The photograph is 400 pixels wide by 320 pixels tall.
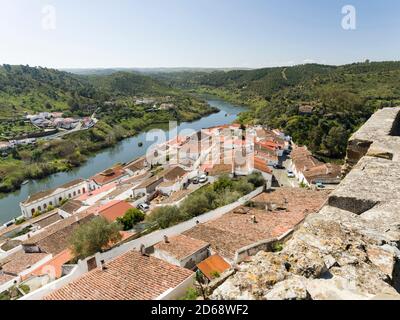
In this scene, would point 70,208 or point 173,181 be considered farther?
point 173,181

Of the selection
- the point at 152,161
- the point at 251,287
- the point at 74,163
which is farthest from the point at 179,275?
the point at 74,163

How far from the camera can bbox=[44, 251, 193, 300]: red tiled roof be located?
846 cm

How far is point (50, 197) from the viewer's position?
33906mm

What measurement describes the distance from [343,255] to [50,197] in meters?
35.4

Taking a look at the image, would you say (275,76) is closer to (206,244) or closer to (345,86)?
(345,86)

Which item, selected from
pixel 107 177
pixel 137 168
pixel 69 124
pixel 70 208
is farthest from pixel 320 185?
pixel 69 124

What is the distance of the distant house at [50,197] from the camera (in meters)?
32.0

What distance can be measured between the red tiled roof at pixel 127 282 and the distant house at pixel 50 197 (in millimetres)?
25542

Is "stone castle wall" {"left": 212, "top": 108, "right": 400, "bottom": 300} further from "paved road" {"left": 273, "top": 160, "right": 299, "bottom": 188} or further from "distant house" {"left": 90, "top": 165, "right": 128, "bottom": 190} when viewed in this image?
"distant house" {"left": 90, "top": 165, "right": 128, "bottom": 190}

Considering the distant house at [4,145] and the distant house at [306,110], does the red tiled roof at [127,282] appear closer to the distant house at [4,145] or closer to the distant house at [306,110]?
the distant house at [306,110]

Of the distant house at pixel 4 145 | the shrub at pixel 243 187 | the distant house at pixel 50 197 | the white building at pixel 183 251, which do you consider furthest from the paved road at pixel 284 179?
the distant house at pixel 4 145

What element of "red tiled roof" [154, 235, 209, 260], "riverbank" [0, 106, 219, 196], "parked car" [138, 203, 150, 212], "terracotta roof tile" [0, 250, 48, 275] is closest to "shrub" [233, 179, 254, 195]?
"parked car" [138, 203, 150, 212]

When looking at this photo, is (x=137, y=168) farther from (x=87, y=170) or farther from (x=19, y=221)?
(x=19, y=221)
